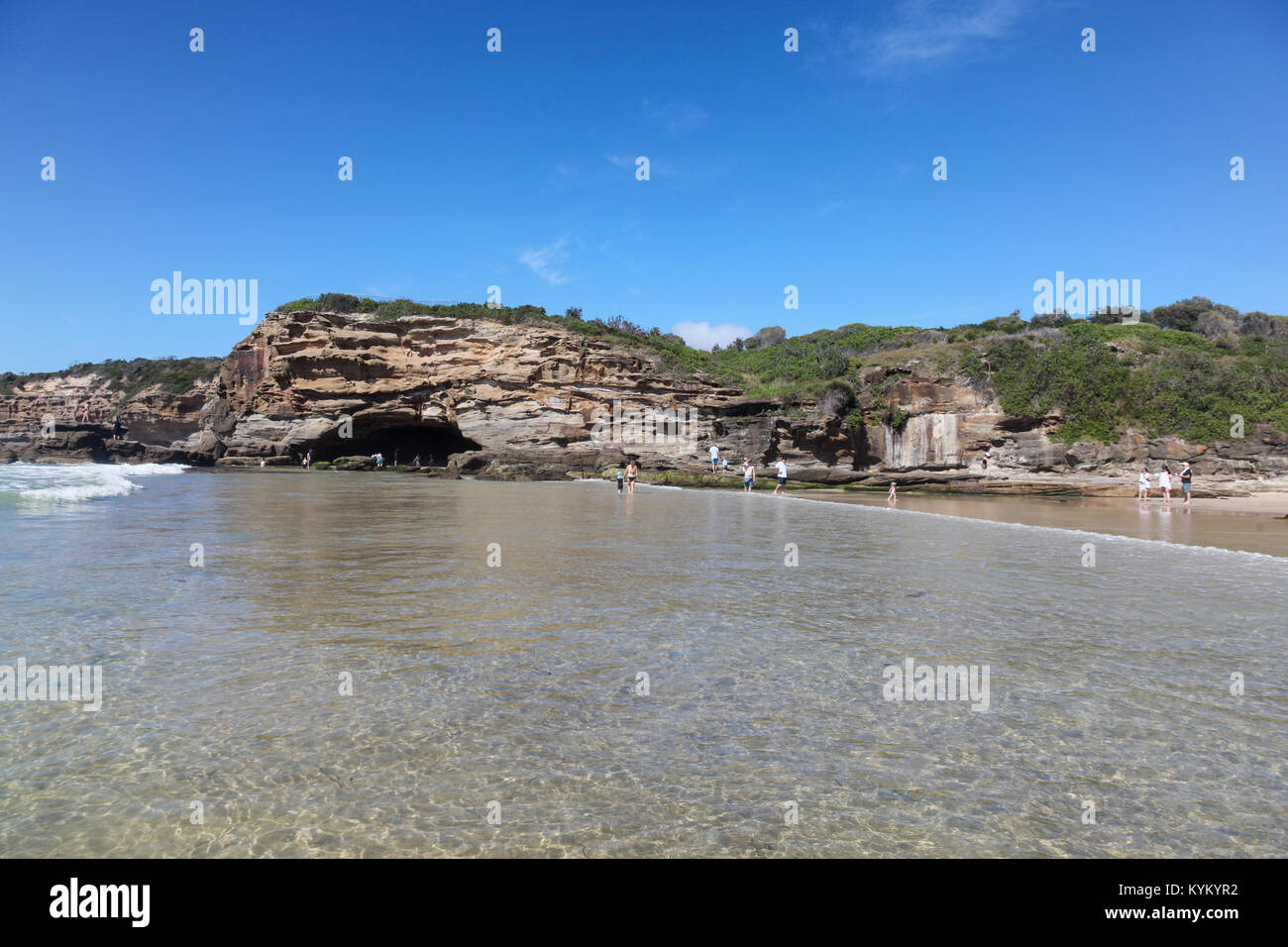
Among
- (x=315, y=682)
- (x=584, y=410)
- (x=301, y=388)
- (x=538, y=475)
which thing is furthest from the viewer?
(x=301, y=388)

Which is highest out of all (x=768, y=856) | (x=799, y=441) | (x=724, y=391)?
(x=724, y=391)

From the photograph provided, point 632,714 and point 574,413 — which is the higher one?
point 574,413

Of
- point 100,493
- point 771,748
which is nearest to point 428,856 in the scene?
point 771,748

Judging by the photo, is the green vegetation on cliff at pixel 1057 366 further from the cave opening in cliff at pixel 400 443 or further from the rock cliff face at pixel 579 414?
the cave opening in cliff at pixel 400 443

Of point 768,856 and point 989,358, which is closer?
point 768,856

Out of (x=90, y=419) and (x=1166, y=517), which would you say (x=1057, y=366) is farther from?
(x=90, y=419)

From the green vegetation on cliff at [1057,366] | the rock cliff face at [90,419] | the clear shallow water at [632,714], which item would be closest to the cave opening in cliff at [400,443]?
the green vegetation on cliff at [1057,366]

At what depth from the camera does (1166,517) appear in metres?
18.3

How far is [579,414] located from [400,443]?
1910 centimetres

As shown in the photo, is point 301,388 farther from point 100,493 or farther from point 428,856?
point 428,856

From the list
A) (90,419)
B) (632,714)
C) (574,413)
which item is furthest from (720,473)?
(90,419)

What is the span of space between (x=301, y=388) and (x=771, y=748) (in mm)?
47862

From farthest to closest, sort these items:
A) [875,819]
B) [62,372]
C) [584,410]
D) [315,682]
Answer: [62,372], [584,410], [315,682], [875,819]

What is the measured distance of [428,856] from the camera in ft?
8.23
